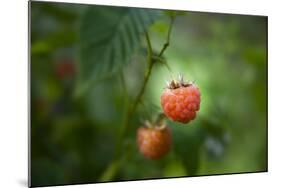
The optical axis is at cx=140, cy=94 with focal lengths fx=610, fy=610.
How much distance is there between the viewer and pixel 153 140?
188 cm

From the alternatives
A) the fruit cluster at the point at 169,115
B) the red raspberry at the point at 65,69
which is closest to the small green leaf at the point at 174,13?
the fruit cluster at the point at 169,115

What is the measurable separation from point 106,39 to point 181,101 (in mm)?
299

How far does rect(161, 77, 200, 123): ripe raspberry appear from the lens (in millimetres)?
1776

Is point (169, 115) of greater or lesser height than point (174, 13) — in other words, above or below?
below

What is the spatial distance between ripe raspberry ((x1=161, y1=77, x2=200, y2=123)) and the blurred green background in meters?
0.06

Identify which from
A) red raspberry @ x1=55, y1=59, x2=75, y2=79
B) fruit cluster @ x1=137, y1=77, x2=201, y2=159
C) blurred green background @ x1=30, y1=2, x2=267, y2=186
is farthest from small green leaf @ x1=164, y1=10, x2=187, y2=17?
red raspberry @ x1=55, y1=59, x2=75, y2=79

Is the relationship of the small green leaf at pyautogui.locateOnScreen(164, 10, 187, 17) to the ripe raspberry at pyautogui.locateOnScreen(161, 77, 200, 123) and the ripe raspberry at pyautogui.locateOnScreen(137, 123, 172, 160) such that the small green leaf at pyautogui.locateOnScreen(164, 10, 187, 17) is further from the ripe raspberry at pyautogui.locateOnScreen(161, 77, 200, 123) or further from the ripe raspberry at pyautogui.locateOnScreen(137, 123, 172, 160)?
the ripe raspberry at pyautogui.locateOnScreen(137, 123, 172, 160)

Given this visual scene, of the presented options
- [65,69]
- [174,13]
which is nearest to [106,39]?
[65,69]

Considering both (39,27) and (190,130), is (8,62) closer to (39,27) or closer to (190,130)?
(39,27)

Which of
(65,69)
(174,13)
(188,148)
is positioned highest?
(174,13)

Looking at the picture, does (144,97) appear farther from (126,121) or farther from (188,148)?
(188,148)

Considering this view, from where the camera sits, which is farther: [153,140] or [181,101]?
[153,140]

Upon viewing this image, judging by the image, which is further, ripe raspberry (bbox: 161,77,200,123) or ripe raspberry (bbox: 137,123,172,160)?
ripe raspberry (bbox: 137,123,172,160)

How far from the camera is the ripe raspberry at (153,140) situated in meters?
1.88
